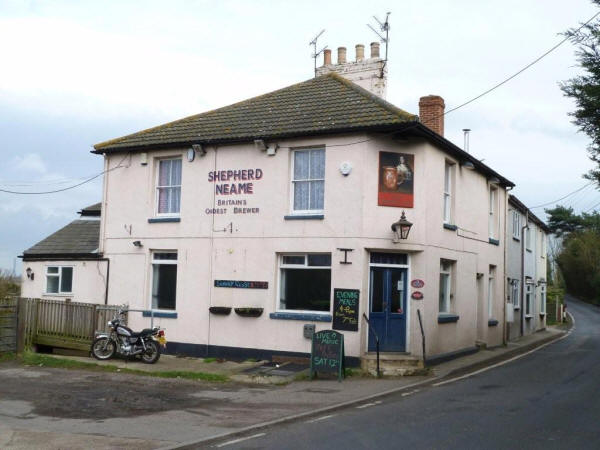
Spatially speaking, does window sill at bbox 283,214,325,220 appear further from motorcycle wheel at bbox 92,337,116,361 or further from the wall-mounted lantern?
motorcycle wheel at bbox 92,337,116,361

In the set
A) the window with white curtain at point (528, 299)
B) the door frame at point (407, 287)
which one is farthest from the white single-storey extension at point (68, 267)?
the window with white curtain at point (528, 299)

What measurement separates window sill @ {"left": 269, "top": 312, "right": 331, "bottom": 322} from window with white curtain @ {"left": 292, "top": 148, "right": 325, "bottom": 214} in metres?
2.63

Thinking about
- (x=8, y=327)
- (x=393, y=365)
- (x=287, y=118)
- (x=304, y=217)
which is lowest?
(x=393, y=365)

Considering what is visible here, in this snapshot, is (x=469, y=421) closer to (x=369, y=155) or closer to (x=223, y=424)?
(x=223, y=424)

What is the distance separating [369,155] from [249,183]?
3.47 m

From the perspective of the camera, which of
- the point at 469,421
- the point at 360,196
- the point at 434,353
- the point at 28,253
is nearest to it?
the point at 469,421

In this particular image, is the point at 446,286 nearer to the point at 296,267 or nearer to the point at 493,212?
the point at 296,267

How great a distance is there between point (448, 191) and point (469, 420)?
408 inches

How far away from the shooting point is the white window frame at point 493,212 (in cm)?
2406

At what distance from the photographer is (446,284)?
1997 centimetres

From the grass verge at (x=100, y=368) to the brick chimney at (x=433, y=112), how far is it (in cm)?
1110

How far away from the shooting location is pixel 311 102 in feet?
63.1

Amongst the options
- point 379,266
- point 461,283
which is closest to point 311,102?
point 379,266

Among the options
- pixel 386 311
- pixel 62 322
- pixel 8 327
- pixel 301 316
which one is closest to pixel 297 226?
pixel 301 316
